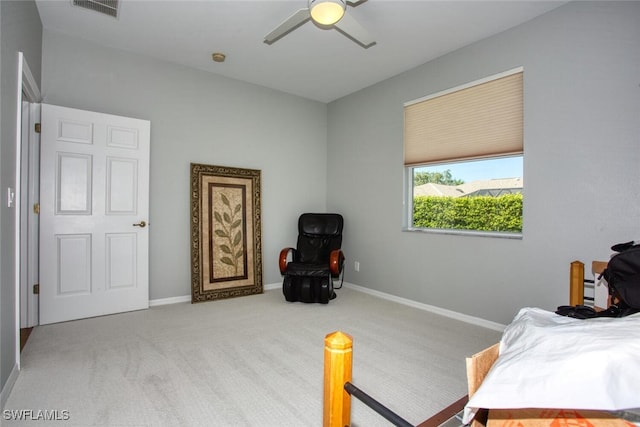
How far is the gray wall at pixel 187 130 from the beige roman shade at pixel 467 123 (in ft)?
5.44

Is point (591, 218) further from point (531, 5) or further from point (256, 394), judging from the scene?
point (256, 394)

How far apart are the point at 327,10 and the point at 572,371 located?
2.26 meters

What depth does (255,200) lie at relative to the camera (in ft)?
14.1

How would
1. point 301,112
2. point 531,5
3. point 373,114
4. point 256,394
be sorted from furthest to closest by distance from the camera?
point 301,112 < point 373,114 < point 531,5 < point 256,394

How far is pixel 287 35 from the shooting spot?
3.11m

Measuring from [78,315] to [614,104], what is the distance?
4902 mm

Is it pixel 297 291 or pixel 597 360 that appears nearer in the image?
pixel 597 360

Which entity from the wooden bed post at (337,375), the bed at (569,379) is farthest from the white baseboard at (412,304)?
the wooden bed post at (337,375)

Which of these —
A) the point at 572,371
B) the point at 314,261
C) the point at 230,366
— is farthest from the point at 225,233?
the point at 572,371

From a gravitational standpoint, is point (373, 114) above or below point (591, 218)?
above

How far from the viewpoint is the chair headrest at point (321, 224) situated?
427cm

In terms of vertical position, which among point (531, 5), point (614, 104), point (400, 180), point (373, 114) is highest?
point (531, 5)

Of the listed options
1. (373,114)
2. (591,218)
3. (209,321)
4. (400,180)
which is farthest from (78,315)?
(591,218)

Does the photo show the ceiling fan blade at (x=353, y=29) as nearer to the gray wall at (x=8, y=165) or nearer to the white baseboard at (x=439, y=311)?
the gray wall at (x=8, y=165)
